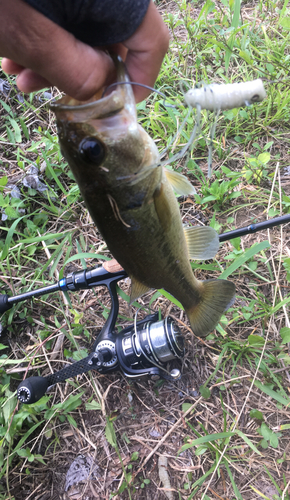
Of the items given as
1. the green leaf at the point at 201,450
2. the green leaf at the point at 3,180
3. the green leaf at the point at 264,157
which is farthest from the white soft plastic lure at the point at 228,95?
the green leaf at the point at 3,180

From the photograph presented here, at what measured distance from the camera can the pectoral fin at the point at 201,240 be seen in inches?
83.5

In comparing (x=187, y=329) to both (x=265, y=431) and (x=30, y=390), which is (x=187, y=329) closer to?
(x=265, y=431)

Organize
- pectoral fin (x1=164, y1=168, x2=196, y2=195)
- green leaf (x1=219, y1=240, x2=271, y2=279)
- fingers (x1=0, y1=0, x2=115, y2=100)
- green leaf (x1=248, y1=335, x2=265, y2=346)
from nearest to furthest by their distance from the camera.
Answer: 1. fingers (x1=0, y1=0, x2=115, y2=100)
2. pectoral fin (x1=164, y1=168, x2=196, y2=195)
3. green leaf (x1=219, y1=240, x2=271, y2=279)
4. green leaf (x1=248, y1=335, x2=265, y2=346)

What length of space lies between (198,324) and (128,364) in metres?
0.73

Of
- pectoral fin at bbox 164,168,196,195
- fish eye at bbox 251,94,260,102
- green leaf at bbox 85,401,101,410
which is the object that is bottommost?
green leaf at bbox 85,401,101,410

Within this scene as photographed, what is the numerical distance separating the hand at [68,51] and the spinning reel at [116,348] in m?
1.29

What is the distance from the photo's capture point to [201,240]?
7.06ft

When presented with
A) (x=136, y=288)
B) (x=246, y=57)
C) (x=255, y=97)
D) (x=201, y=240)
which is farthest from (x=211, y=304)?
(x=246, y=57)

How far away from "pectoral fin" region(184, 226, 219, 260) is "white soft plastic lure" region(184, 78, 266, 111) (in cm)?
91

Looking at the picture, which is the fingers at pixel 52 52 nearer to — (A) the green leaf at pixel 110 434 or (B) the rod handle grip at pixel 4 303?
(B) the rod handle grip at pixel 4 303

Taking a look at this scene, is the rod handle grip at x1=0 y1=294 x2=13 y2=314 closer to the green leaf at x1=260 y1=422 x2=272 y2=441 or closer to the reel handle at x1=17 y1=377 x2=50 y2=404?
the reel handle at x1=17 y1=377 x2=50 y2=404

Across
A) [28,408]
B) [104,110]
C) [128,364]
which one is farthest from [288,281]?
[28,408]

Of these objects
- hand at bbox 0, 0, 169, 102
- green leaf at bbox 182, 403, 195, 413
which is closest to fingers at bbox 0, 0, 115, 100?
hand at bbox 0, 0, 169, 102

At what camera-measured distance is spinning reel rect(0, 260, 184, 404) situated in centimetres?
246
